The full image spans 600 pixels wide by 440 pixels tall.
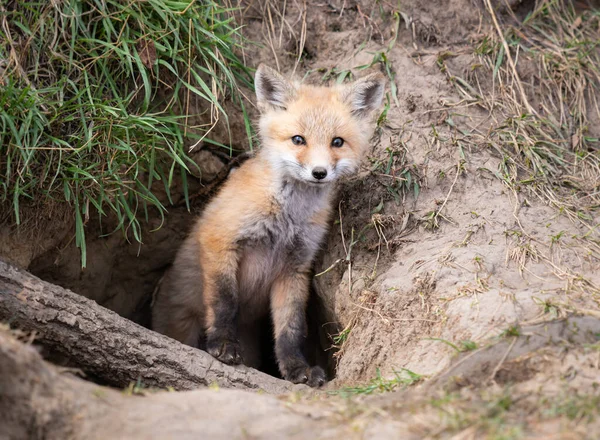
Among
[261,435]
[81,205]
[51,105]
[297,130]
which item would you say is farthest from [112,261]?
[261,435]

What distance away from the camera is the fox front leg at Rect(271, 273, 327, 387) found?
4.12 metres

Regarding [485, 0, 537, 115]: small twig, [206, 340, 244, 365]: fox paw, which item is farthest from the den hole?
[485, 0, 537, 115]: small twig

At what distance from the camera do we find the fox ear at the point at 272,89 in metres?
4.27

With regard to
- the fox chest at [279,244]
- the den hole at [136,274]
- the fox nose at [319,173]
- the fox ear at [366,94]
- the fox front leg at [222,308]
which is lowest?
the den hole at [136,274]

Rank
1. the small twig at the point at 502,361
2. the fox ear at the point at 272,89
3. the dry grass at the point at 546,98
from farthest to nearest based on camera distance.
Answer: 1. the dry grass at the point at 546,98
2. the fox ear at the point at 272,89
3. the small twig at the point at 502,361

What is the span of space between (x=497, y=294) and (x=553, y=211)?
119cm

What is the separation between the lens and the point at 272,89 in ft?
14.3

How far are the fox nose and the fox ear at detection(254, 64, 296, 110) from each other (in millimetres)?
658

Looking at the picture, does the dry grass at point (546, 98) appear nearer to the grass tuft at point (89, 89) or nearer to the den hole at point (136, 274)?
the den hole at point (136, 274)

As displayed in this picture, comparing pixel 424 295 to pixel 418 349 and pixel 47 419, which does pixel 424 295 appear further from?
pixel 47 419

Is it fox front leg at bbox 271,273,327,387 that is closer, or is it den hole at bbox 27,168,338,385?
fox front leg at bbox 271,273,327,387

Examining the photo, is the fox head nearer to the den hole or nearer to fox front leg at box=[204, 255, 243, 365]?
fox front leg at box=[204, 255, 243, 365]

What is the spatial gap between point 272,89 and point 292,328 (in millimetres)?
1651

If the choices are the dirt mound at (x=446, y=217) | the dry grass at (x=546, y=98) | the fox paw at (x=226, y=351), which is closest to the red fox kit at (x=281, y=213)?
the fox paw at (x=226, y=351)
